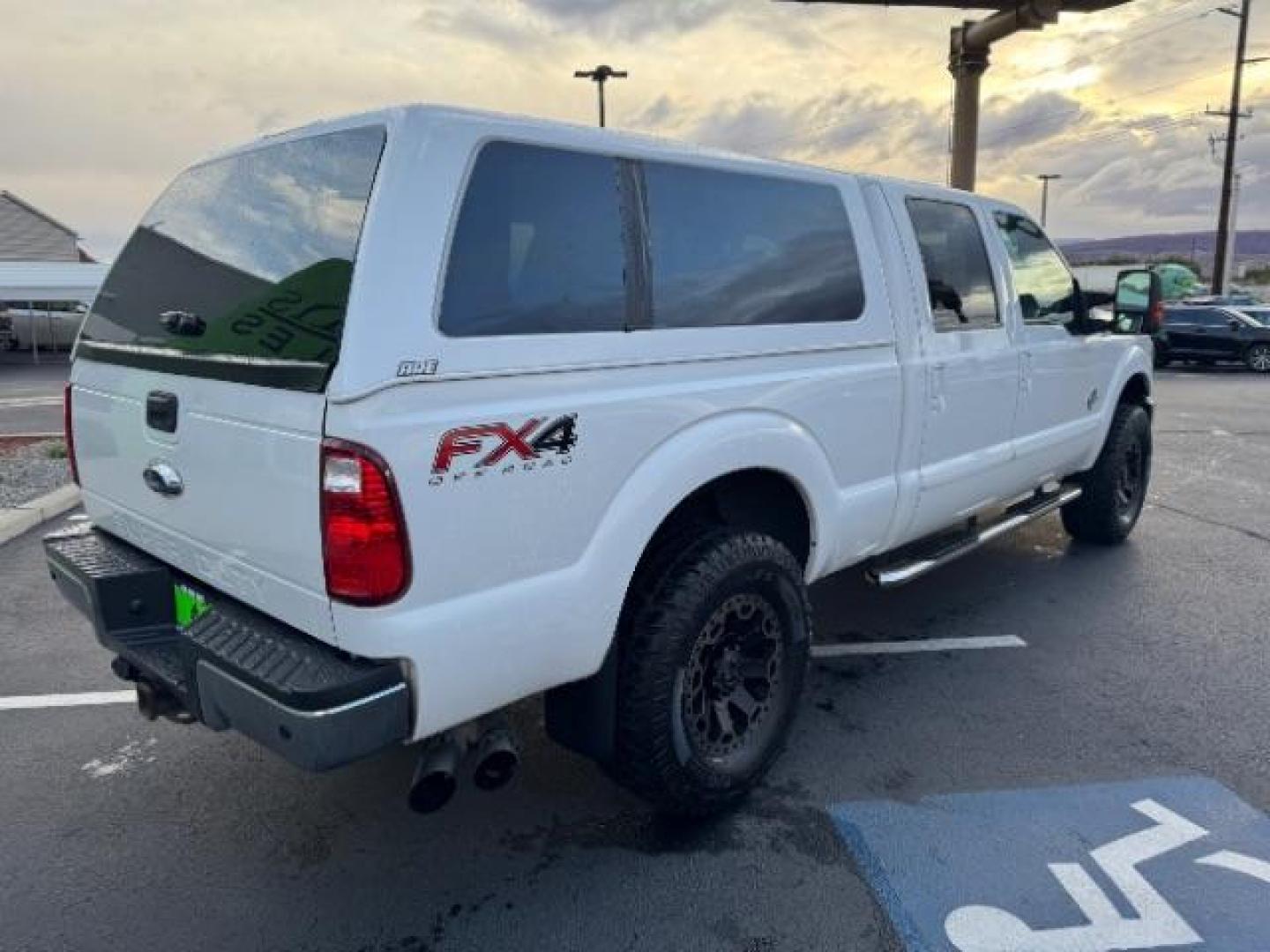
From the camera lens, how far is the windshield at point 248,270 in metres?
2.12

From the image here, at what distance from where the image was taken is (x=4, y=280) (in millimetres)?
23062

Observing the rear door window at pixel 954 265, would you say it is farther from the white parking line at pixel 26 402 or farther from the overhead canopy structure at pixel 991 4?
the white parking line at pixel 26 402

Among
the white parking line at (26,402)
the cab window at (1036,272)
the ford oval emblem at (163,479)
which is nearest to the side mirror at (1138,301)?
the cab window at (1036,272)

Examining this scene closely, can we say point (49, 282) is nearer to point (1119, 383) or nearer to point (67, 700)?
point (67, 700)

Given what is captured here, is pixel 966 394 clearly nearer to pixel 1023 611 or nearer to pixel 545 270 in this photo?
pixel 1023 611

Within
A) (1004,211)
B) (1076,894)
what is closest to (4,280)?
(1004,211)

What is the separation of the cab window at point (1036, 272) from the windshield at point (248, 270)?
3.18 m

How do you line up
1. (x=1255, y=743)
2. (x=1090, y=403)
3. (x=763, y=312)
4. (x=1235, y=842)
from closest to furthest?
(x=1235, y=842) < (x=763, y=312) < (x=1255, y=743) < (x=1090, y=403)

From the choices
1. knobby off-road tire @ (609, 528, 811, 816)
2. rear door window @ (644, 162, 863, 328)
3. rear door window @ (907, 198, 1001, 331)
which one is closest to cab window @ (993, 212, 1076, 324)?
rear door window @ (907, 198, 1001, 331)

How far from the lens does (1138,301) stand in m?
5.15

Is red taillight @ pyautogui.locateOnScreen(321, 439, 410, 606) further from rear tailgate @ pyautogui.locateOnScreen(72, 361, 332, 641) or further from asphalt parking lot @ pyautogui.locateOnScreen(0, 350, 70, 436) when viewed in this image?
asphalt parking lot @ pyautogui.locateOnScreen(0, 350, 70, 436)

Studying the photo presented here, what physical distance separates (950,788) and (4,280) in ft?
87.6

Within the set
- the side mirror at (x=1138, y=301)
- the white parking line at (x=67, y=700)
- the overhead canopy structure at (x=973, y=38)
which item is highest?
the overhead canopy structure at (x=973, y=38)

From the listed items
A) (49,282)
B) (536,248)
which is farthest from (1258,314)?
(49,282)
